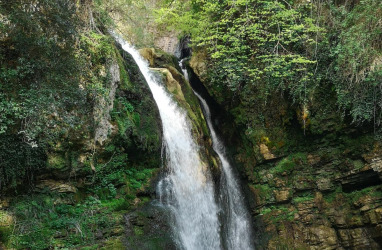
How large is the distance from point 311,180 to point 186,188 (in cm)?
415

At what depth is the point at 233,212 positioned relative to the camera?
28.8 feet

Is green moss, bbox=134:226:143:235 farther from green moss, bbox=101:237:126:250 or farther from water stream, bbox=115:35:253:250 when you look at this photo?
water stream, bbox=115:35:253:250

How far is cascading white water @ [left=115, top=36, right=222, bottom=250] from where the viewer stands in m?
6.87

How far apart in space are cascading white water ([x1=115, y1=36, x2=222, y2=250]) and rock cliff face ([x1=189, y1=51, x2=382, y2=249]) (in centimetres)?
204

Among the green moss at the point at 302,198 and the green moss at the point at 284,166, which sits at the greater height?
the green moss at the point at 284,166

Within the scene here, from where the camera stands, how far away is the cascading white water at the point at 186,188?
6867mm

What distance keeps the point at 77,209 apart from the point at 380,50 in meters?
8.57

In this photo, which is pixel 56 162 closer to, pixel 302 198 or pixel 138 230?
pixel 138 230

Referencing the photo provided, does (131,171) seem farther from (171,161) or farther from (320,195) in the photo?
(320,195)

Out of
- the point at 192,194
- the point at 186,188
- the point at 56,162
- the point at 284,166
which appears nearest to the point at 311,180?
the point at 284,166

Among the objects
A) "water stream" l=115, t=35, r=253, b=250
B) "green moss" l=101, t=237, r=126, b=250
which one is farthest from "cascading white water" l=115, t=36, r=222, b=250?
"green moss" l=101, t=237, r=126, b=250

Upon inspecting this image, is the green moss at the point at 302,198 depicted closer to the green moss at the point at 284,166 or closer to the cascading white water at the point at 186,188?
the green moss at the point at 284,166

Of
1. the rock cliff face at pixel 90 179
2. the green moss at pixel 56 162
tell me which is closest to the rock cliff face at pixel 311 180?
the rock cliff face at pixel 90 179

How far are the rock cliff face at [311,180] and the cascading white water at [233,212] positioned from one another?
1.06ft
